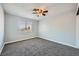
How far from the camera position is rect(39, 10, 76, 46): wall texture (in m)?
3.70

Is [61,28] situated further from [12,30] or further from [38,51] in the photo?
[12,30]

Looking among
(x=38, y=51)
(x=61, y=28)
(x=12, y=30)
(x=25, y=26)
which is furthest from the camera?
(x=25, y=26)

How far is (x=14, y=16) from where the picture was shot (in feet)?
15.3

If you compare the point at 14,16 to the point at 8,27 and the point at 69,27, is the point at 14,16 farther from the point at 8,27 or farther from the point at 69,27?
the point at 69,27

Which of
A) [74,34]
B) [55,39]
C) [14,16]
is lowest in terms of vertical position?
[55,39]

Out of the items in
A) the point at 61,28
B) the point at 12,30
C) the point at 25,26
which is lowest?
the point at 12,30

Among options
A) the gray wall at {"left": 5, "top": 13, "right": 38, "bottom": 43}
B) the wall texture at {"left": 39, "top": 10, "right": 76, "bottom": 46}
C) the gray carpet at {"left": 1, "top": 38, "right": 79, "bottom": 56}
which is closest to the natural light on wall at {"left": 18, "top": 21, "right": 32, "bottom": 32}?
the gray wall at {"left": 5, "top": 13, "right": 38, "bottom": 43}

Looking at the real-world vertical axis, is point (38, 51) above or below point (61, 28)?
below

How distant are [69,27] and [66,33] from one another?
0.39 m

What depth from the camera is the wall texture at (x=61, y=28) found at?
3.70 metres

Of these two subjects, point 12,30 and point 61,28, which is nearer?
point 61,28

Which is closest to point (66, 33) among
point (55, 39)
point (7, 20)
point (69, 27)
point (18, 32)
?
point (69, 27)

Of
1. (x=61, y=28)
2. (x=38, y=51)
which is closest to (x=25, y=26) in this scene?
(x=61, y=28)

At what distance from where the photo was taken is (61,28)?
4238 mm
